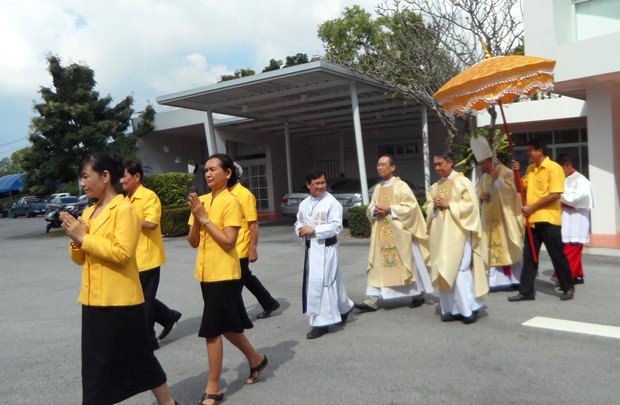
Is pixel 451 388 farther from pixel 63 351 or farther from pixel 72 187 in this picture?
pixel 72 187

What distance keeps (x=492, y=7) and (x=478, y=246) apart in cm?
813

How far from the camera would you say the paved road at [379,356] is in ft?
12.5

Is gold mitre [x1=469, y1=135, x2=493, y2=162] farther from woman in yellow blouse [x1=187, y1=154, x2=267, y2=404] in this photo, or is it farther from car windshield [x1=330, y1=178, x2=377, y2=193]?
car windshield [x1=330, y1=178, x2=377, y2=193]

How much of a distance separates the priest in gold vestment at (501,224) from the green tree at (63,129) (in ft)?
50.8

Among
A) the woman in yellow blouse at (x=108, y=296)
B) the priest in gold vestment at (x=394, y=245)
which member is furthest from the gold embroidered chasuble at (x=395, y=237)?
the woman in yellow blouse at (x=108, y=296)

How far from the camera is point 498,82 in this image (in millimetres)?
5637

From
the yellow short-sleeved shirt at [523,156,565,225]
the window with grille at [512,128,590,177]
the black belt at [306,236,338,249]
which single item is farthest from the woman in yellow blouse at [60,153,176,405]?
the window with grille at [512,128,590,177]

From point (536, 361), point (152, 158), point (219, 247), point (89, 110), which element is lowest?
point (536, 361)

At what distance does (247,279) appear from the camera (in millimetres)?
5922

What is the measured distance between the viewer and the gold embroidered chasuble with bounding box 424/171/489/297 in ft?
17.9

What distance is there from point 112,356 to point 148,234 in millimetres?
1999

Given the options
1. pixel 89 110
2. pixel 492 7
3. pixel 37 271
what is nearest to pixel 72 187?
pixel 89 110

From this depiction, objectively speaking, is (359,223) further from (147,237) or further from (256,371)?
(256,371)

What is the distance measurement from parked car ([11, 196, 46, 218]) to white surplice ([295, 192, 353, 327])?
35.5 meters
